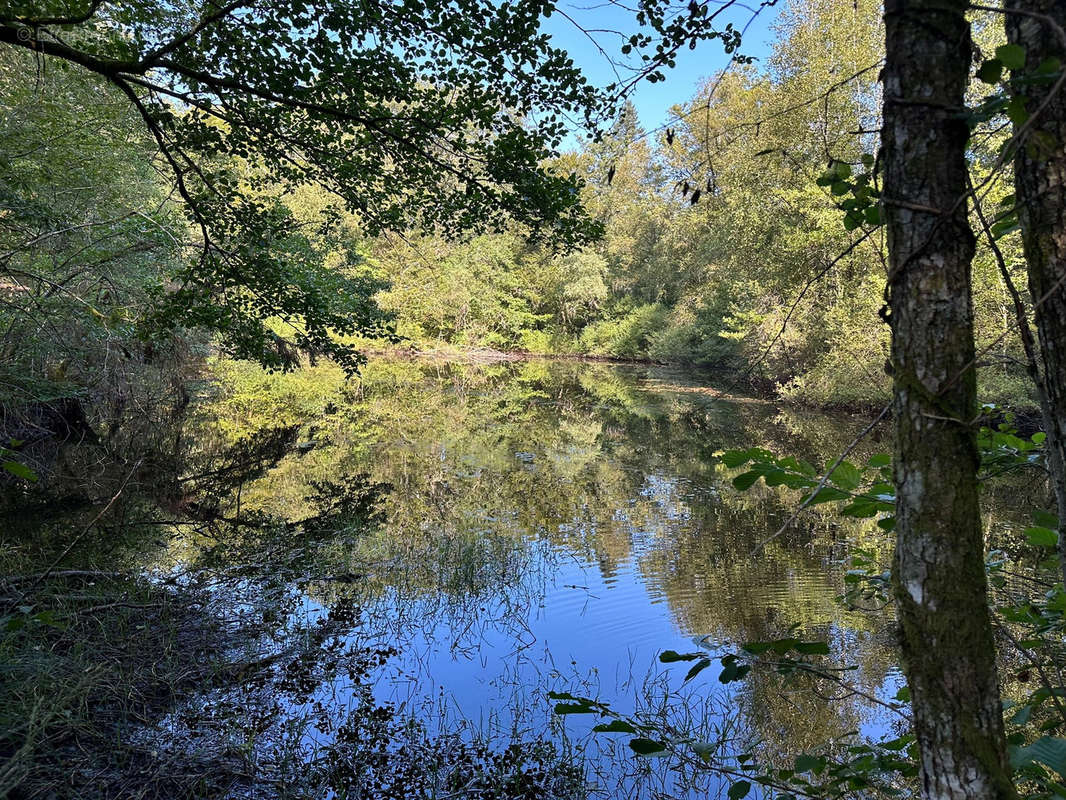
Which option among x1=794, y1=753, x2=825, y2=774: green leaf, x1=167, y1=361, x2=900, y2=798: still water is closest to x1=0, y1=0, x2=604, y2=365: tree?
x1=167, y1=361, x2=900, y2=798: still water

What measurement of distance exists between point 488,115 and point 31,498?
898cm

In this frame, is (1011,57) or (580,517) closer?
(1011,57)

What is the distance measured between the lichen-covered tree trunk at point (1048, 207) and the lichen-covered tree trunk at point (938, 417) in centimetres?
12

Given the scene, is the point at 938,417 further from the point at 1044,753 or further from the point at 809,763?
the point at 809,763

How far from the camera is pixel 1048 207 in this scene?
1.20 meters

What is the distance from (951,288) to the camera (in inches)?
46.3

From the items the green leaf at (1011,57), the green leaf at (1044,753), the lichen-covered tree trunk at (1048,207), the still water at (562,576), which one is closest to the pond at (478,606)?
the still water at (562,576)

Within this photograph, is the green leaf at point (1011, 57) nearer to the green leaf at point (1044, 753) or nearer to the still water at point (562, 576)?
the still water at point (562, 576)

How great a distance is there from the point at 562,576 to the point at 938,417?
6436 mm

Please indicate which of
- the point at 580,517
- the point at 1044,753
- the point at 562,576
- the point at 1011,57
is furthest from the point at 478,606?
the point at 1011,57

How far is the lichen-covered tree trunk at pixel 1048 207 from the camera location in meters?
1.16

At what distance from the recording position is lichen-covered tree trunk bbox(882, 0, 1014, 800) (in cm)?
114

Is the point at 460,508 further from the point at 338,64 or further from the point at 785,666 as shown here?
the point at 785,666

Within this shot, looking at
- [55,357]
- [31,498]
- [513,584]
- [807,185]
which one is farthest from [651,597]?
[807,185]
